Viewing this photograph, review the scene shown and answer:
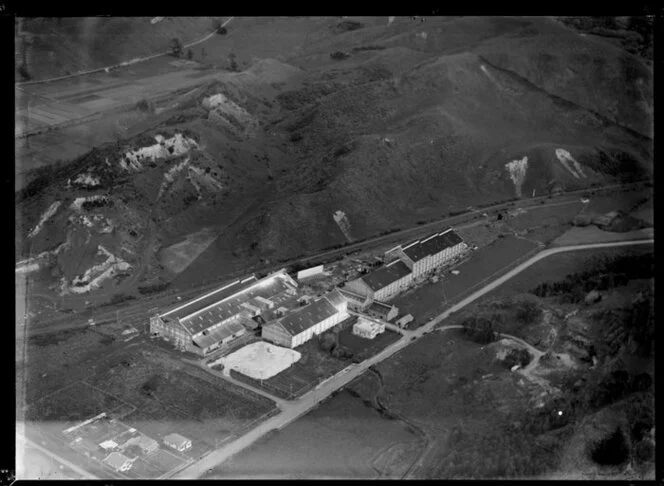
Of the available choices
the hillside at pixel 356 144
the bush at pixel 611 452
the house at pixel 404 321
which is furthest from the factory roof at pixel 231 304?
the bush at pixel 611 452

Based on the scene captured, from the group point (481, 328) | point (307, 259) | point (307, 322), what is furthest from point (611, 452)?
point (307, 259)

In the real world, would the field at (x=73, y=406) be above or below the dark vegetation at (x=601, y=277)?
below

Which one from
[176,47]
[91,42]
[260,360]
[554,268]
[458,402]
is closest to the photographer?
[458,402]

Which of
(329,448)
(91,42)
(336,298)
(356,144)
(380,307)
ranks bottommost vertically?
(329,448)

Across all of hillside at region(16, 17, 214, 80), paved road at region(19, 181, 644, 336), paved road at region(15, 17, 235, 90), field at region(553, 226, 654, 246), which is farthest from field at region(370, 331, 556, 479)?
paved road at region(15, 17, 235, 90)

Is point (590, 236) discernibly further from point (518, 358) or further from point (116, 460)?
point (116, 460)

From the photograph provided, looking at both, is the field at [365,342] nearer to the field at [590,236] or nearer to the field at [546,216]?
the field at [590,236]

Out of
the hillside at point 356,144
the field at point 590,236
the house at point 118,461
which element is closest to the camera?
the house at point 118,461
